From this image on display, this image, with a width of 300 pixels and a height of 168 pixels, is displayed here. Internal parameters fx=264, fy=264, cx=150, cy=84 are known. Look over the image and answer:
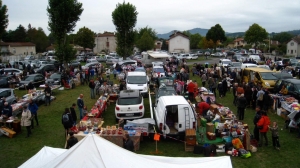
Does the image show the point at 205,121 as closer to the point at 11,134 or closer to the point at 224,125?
the point at 224,125

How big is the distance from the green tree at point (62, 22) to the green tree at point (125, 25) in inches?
401

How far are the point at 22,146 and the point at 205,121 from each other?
840cm

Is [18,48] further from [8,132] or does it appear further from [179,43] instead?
[8,132]

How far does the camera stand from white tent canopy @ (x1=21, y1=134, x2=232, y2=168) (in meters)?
5.50

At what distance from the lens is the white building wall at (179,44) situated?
71.9 metres

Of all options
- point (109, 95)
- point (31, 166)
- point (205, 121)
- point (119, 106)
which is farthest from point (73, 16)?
point (31, 166)

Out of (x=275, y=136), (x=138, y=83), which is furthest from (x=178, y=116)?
(x=138, y=83)

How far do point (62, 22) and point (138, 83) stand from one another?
57.5 feet

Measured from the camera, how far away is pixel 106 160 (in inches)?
218

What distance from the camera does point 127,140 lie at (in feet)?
31.5

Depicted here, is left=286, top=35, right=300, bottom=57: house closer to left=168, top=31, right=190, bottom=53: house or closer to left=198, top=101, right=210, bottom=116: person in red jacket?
left=168, top=31, right=190, bottom=53: house

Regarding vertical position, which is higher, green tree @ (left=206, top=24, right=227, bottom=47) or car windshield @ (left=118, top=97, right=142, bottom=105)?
green tree @ (left=206, top=24, right=227, bottom=47)

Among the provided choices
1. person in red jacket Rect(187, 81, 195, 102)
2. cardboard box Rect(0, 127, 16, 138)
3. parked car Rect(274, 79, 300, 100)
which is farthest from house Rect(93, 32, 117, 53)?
cardboard box Rect(0, 127, 16, 138)

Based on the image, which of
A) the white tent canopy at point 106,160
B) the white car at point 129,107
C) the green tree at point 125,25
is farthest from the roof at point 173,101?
the green tree at point 125,25
